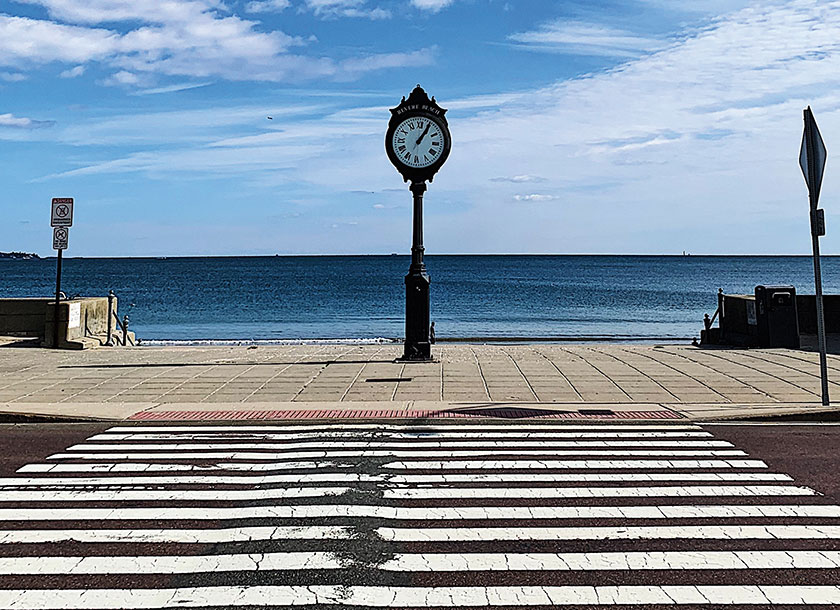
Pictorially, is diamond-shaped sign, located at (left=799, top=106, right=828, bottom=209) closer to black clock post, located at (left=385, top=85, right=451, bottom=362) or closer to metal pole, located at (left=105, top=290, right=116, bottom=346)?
black clock post, located at (left=385, top=85, right=451, bottom=362)

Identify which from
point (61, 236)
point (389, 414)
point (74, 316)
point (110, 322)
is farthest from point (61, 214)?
point (389, 414)

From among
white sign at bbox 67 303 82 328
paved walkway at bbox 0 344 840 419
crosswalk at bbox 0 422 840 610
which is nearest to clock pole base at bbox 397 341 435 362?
paved walkway at bbox 0 344 840 419

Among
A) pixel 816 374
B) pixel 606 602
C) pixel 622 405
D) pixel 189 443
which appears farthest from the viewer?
pixel 816 374

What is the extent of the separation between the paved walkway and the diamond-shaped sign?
277 cm

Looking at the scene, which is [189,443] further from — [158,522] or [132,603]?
[132,603]

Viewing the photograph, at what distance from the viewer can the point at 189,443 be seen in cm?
920

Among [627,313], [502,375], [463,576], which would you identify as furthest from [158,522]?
[627,313]

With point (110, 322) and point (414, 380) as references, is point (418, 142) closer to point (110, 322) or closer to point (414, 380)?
point (414, 380)

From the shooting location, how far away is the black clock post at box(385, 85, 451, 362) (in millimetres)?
16562

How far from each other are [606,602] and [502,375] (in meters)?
9.37

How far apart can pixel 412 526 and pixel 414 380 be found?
7.54m

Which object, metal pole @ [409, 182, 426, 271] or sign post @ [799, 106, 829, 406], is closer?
sign post @ [799, 106, 829, 406]

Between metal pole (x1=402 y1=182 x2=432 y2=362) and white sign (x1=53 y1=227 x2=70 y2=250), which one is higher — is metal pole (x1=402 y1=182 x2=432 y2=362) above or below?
below

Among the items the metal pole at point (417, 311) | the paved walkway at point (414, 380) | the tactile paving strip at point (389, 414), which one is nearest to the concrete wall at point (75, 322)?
the paved walkway at point (414, 380)
